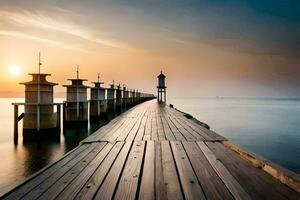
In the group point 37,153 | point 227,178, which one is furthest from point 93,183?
point 37,153

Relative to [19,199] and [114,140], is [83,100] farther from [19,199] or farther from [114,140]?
[19,199]

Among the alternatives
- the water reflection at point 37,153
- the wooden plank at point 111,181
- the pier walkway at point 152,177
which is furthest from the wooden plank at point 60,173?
the water reflection at point 37,153

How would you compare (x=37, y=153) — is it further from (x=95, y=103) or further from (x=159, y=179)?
(x=95, y=103)

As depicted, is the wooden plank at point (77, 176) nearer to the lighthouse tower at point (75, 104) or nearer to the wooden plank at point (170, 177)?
the wooden plank at point (170, 177)

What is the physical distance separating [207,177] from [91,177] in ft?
5.47

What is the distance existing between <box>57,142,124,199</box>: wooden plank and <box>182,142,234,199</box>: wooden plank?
140 centimetres

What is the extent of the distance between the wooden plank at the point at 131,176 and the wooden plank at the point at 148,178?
85 mm

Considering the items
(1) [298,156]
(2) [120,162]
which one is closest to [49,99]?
(2) [120,162]

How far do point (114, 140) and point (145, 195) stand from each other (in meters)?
4.00

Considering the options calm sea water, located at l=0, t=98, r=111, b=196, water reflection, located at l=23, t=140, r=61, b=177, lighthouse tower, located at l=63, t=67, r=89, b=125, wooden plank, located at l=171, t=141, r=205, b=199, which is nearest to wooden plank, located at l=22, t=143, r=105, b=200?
wooden plank, located at l=171, t=141, r=205, b=199

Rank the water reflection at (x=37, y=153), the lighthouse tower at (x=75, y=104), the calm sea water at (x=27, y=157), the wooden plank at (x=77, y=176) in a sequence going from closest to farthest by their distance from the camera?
1. the wooden plank at (x=77, y=176)
2. the calm sea water at (x=27, y=157)
3. the water reflection at (x=37, y=153)
4. the lighthouse tower at (x=75, y=104)

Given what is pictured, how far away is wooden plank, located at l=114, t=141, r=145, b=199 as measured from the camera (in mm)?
3123

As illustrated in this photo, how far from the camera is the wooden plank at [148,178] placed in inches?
123

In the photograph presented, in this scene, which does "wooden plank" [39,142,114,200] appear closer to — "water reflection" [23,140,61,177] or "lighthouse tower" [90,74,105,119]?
"water reflection" [23,140,61,177]
